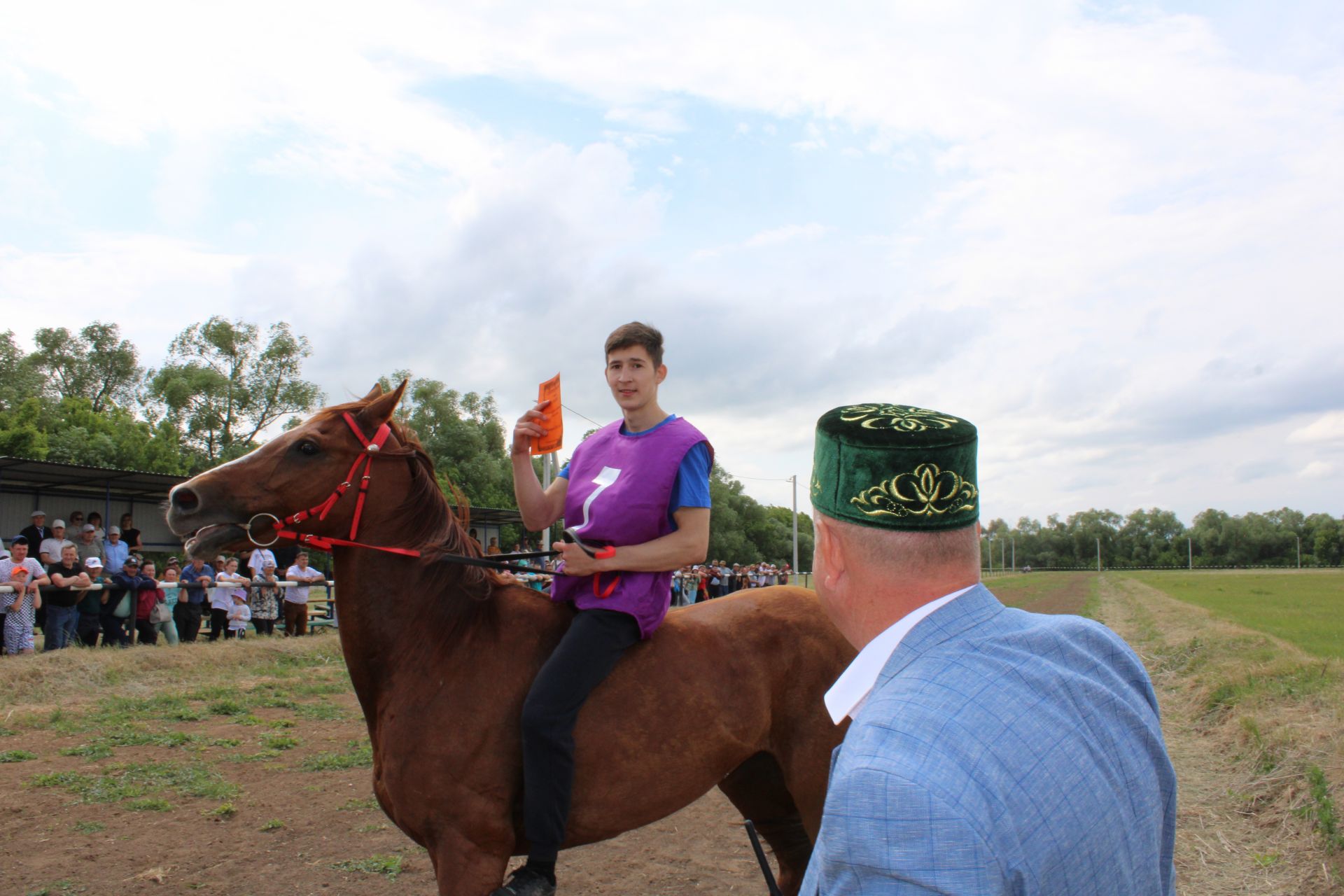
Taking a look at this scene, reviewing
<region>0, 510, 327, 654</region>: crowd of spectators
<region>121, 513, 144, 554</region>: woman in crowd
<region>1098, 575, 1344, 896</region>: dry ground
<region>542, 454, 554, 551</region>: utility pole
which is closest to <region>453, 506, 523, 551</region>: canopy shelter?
<region>542, 454, 554, 551</region>: utility pole

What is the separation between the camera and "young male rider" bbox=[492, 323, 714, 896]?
314cm

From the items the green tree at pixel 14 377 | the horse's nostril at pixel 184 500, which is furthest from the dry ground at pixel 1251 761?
the green tree at pixel 14 377

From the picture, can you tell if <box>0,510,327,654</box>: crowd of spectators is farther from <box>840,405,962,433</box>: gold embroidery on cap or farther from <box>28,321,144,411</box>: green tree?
<box>28,321,144,411</box>: green tree

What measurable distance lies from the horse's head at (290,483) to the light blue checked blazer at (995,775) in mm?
2814

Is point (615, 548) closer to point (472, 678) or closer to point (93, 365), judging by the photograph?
point (472, 678)

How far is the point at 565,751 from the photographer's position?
316 centimetres

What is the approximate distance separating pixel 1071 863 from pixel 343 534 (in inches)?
122

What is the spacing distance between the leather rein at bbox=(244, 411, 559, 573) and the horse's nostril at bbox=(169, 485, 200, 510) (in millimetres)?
211

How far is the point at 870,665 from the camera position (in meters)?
1.29

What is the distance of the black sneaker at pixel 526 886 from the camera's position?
307 cm

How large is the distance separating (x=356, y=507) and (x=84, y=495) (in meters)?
22.9

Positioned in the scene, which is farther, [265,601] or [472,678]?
[265,601]

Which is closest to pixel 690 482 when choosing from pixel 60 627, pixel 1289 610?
pixel 60 627

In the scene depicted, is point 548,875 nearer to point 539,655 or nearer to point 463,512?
point 539,655
